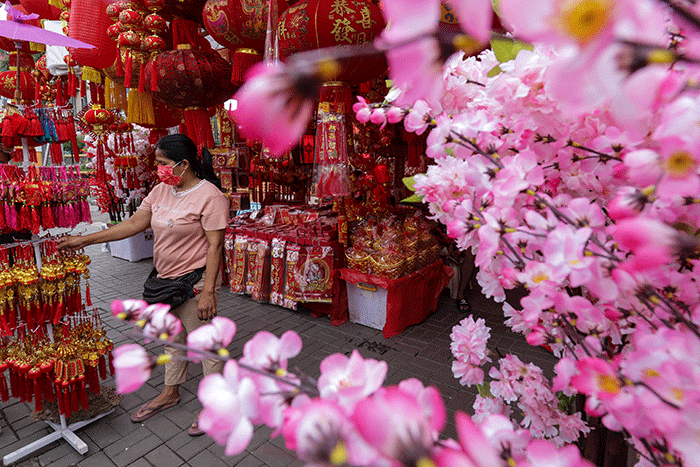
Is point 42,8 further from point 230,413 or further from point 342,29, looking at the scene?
point 230,413

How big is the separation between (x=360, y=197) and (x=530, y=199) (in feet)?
13.4

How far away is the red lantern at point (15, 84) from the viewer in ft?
15.2

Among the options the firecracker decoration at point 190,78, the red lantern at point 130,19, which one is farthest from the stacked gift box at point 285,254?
the red lantern at point 130,19

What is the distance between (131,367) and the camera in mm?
424

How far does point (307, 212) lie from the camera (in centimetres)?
472

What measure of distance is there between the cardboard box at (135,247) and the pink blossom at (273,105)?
7.38m

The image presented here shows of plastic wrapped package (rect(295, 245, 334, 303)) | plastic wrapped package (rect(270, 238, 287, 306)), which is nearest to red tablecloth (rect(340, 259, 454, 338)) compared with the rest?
plastic wrapped package (rect(295, 245, 334, 303))

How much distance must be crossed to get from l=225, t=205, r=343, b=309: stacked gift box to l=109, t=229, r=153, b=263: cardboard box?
2.76 metres

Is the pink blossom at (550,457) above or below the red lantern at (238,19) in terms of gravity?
below

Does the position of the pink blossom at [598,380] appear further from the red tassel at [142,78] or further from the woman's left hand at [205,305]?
the red tassel at [142,78]

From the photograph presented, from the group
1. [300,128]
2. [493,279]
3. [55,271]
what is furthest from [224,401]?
[55,271]

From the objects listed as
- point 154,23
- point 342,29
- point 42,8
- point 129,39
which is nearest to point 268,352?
point 342,29

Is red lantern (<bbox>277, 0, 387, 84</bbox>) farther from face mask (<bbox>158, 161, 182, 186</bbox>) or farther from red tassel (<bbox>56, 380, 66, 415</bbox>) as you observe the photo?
red tassel (<bbox>56, 380, 66, 415</bbox>)

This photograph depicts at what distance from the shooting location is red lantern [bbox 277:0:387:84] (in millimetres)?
2346
